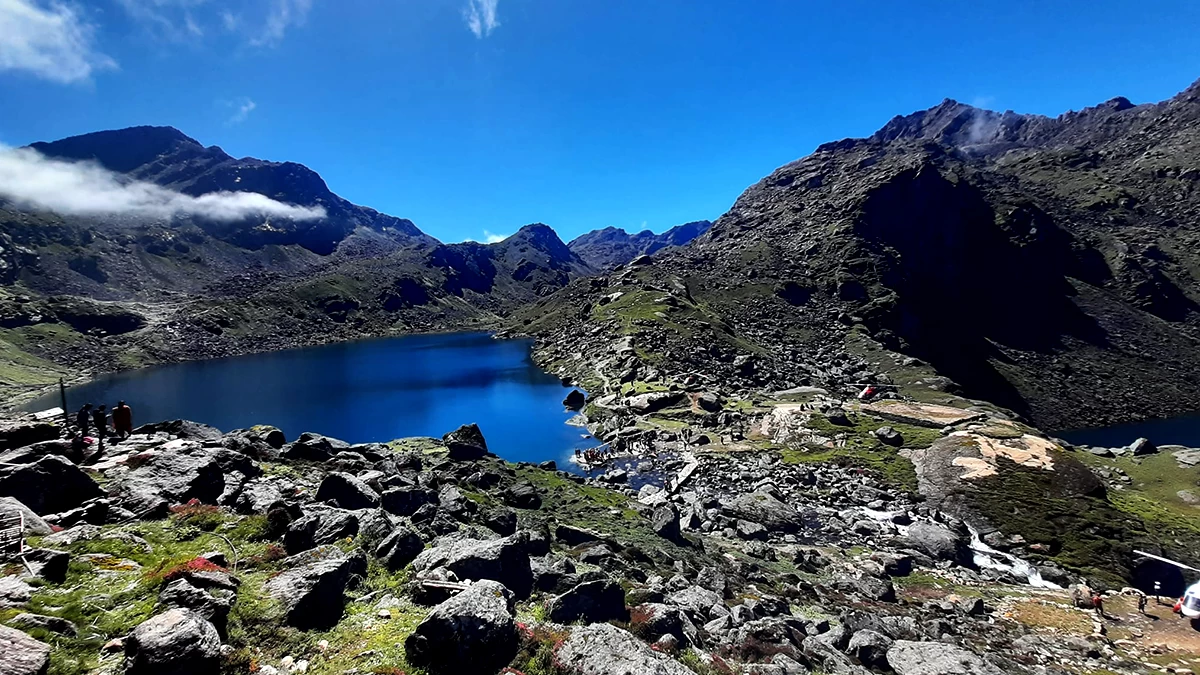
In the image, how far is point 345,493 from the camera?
21672 mm

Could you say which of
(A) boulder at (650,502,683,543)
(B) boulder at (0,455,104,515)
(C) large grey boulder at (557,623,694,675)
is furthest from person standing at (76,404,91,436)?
(A) boulder at (650,502,683,543)

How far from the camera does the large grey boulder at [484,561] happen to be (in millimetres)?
15719

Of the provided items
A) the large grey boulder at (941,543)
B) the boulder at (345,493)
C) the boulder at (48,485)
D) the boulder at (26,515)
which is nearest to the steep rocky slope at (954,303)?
the large grey boulder at (941,543)

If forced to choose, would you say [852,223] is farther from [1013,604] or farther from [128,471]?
[128,471]

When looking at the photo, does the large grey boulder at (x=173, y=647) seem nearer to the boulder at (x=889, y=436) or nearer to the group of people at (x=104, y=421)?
the group of people at (x=104, y=421)

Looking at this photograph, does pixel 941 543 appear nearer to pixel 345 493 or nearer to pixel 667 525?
pixel 667 525

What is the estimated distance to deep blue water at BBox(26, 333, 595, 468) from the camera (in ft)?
276

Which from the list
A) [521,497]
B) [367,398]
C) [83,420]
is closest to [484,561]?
[521,497]

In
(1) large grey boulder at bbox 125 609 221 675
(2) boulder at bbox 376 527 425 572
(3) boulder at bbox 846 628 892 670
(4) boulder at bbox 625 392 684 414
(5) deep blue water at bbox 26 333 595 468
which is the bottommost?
(5) deep blue water at bbox 26 333 595 468

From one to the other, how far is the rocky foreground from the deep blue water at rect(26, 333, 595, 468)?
1462 inches

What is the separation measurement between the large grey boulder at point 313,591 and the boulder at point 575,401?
275 ft

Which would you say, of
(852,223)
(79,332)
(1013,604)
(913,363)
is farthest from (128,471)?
(79,332)

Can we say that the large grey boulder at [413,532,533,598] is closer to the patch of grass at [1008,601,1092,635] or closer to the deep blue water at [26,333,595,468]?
the patch of grass at [1008,601,1092,635]

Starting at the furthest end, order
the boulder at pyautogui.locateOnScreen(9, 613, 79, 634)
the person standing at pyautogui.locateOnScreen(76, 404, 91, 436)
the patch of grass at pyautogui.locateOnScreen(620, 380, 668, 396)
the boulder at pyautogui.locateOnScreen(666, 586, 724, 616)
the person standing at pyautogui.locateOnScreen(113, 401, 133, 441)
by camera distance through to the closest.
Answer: the patch of grass at pyautogui.locateOnScreen(620, 380, 668, 396) → the person standing at pyautogui.locateOnScreen(113, 401, 133, 441) → the person standing at pyautogui.locateOnScreen(76, 404, 91, 436) → the boulder at pyautogui.locateOnScreen(666, 586, 724, 616) → the boulder at pyautogui.locateOnScreen(9, 613, 79, 634)
